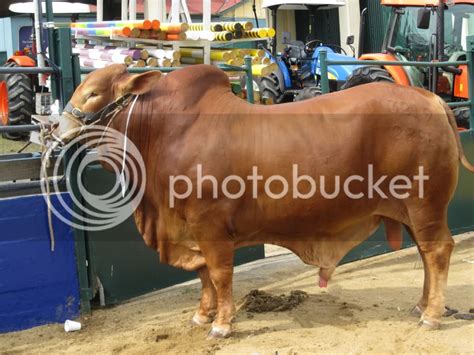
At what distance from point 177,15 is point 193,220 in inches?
205

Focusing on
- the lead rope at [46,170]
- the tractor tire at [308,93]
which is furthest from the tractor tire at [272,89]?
the lead rope at [46,170]

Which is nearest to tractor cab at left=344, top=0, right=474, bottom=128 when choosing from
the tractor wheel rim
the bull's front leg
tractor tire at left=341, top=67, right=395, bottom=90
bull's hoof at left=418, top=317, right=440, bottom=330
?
tractor tire at left=341, top=67, right=395, bottom=90

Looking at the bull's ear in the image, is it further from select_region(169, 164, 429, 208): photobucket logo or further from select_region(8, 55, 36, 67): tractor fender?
select_region(8, 55, 36, 67): tractor fender

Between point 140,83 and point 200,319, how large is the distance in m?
1.68

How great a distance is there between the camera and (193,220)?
4.27m

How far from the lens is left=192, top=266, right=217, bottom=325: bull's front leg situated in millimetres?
4727

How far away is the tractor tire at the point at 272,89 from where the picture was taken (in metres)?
10.7

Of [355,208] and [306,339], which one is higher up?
[355,208]

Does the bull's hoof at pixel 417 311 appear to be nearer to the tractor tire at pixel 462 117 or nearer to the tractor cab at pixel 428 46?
the tractor tire at pixel 462 117

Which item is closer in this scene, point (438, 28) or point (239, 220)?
point (239, 220)

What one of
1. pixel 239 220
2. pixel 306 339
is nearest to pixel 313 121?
pixel 239 220

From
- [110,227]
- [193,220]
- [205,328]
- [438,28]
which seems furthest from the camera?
[438,28]

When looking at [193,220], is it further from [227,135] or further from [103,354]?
[103,354]

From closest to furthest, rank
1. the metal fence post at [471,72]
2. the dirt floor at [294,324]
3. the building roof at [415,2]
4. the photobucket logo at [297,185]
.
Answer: the photobucket logo at [297,185], the dirt floor at [294,324], the metal fence post at [471,72], the building roof at [415,2]
